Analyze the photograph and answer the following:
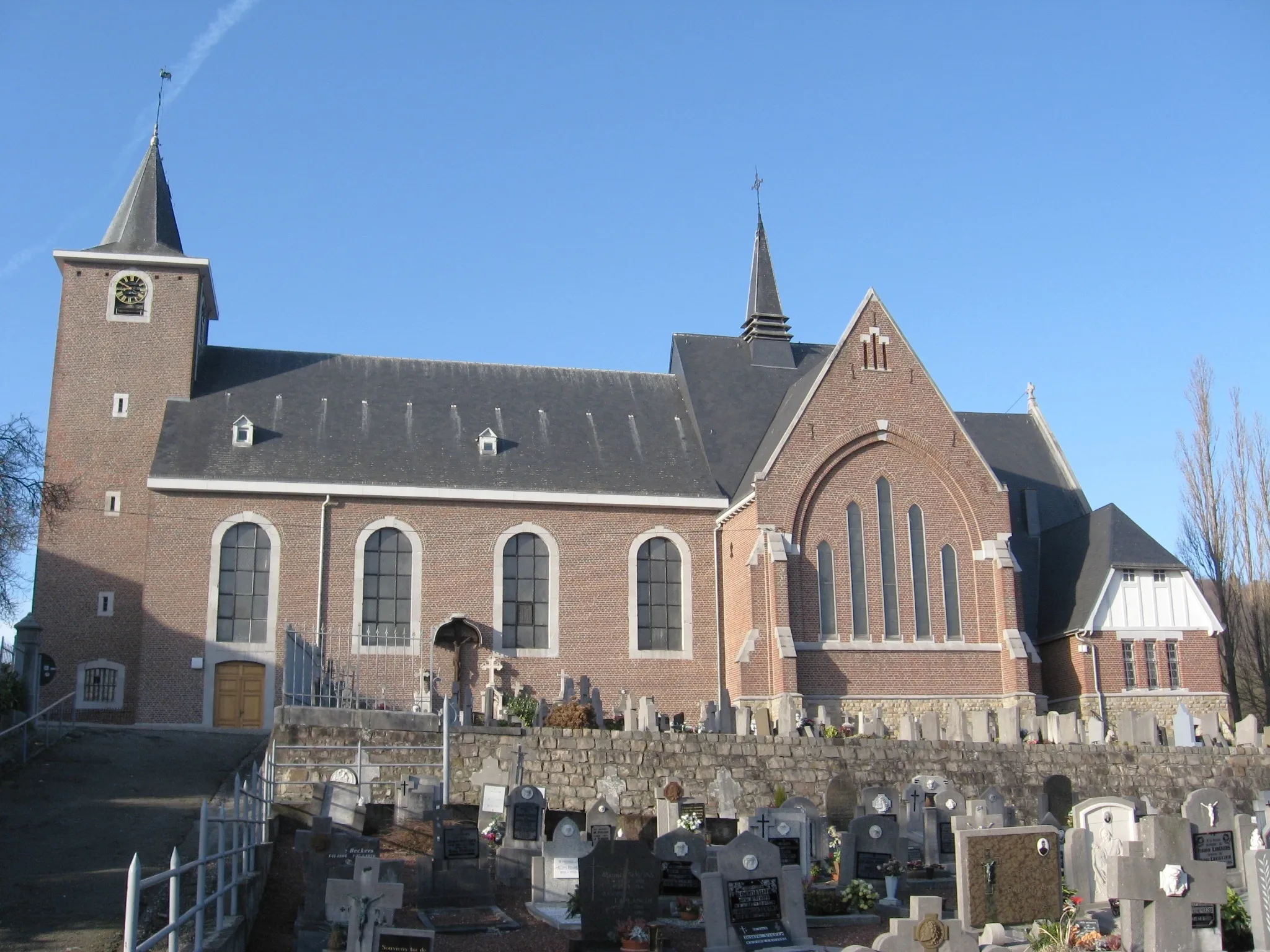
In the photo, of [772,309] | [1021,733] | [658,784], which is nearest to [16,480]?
[658,784]

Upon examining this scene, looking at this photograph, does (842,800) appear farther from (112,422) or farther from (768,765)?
(112,422)

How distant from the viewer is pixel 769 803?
20281 millimetres

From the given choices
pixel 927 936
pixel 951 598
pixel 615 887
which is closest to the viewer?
pixel 927 936

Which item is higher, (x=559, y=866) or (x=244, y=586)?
(x=244, y=586)

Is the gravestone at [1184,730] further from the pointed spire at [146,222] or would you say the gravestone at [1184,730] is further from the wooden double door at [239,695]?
the pointed spire at [146,222]

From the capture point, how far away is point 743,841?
10.8 metres

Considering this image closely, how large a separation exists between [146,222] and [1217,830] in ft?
85.1

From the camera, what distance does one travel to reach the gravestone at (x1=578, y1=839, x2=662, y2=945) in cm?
1075

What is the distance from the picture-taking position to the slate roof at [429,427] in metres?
27.4

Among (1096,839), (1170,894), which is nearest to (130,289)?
(1096,839)

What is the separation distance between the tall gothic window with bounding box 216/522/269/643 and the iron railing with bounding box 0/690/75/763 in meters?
3.25

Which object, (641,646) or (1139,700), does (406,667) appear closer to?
(641,646)

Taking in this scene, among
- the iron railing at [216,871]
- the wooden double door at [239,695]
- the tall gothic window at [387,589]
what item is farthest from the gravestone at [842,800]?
the wooden double door at [239,695]

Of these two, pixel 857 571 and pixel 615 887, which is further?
pixel 857 571
